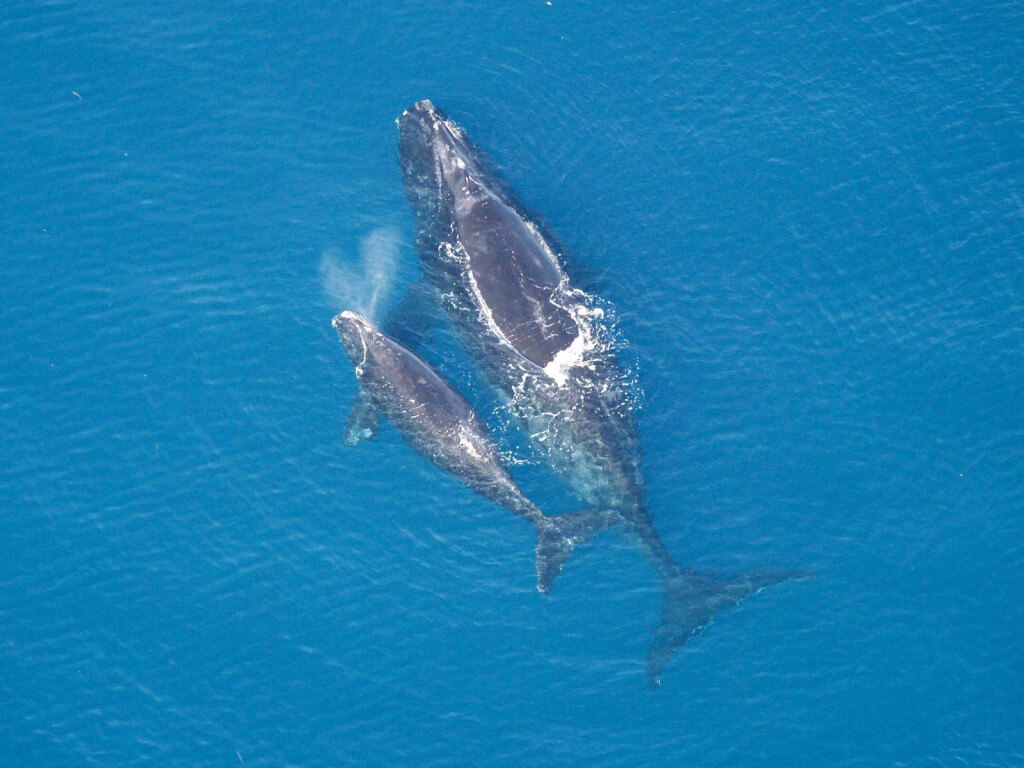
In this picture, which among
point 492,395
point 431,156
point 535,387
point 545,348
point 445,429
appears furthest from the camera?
point 431,156

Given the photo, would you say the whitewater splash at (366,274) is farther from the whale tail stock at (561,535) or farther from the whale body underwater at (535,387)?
the whale tail stock at (561,535)

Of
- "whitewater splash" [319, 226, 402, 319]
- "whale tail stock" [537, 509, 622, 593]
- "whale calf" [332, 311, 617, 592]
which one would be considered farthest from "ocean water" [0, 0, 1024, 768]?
"whale calf" [332, 311, 617, 592]

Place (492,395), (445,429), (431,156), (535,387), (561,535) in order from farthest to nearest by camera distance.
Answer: (431,156) < (492,395) < (535,387) < (445,429) < (561,535)

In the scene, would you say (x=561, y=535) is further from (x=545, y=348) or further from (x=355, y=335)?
(x=355, y=335)

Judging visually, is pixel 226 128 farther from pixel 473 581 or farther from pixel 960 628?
pixel 960 628

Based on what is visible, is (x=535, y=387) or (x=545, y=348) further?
(x=545, y=348)

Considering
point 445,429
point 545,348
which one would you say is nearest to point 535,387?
point 545,348

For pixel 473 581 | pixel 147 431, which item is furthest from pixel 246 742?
pixel 147 431
